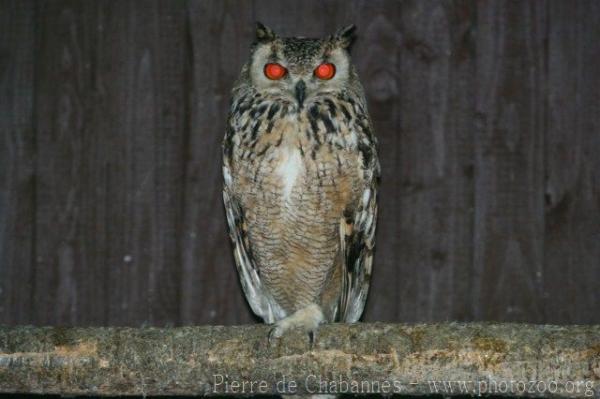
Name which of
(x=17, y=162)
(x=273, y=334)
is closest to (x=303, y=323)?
(x=273, y=334)

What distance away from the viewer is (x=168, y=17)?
9.04 ft

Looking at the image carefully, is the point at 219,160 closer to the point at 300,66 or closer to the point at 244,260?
the point at 244,260

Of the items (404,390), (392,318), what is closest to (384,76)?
(392,318)

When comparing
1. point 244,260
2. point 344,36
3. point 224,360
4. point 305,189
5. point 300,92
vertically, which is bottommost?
point 224,360

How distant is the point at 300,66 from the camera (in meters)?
2.45

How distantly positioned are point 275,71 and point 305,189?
0.42m

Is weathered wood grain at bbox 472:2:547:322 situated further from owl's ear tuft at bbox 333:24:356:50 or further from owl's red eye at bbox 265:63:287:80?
owl's red eye at bbox 265:63:287:80

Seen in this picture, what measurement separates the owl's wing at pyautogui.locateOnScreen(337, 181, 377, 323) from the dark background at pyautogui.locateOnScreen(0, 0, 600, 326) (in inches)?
4.7

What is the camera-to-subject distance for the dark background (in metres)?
2.64

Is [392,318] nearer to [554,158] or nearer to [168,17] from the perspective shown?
[554,158]

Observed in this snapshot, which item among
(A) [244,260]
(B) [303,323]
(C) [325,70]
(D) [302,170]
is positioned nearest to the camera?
(B) [303,323]

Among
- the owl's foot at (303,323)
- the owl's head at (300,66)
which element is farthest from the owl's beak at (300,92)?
the owl's foot at (303,323)

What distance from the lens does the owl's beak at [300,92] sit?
2420 millimetres

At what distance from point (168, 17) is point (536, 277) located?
1.62 meters
